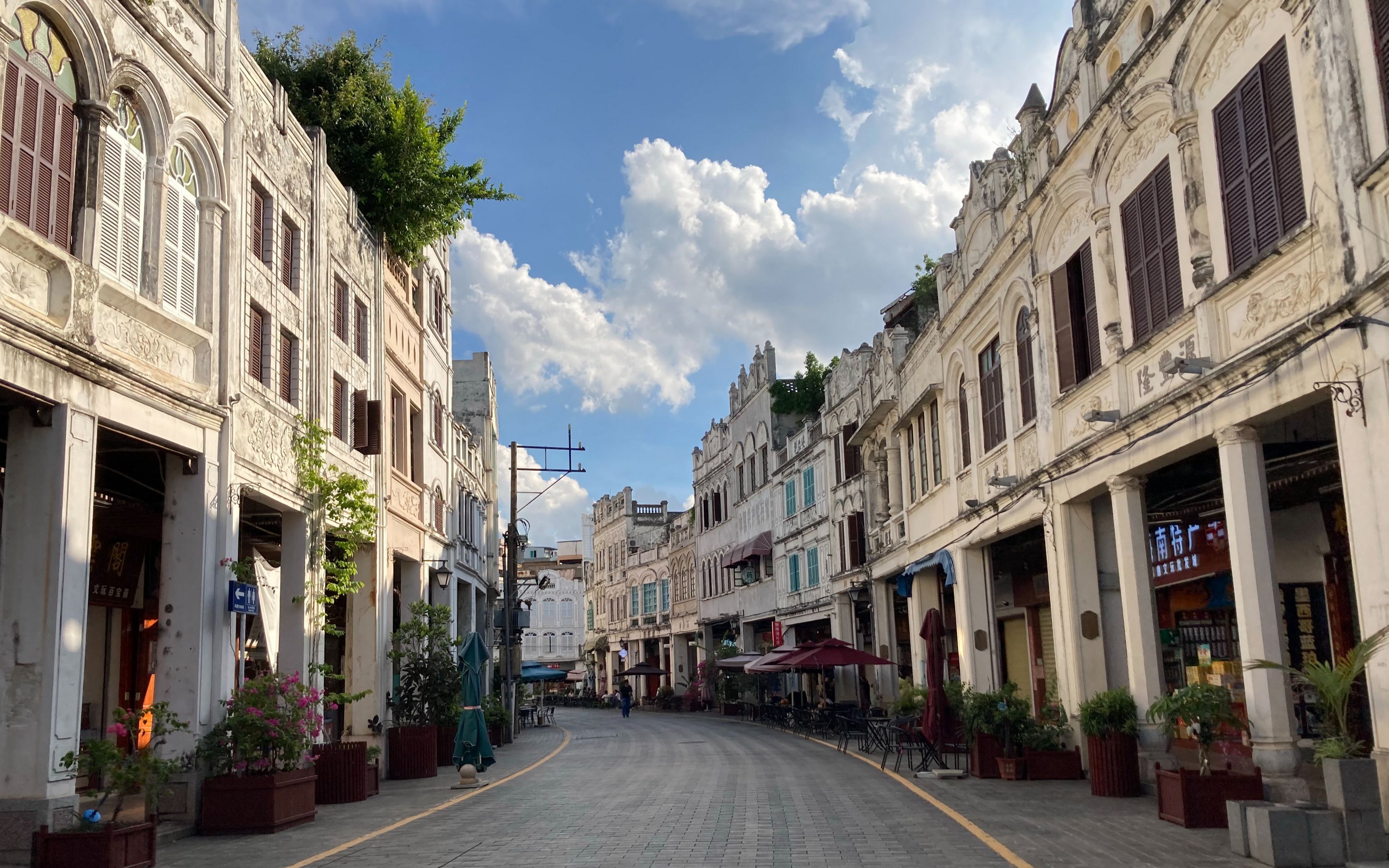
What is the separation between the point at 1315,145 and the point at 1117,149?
4597mm

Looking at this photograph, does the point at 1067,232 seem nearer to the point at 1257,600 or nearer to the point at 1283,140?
the point at 1283,140

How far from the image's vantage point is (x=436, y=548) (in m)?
27.4

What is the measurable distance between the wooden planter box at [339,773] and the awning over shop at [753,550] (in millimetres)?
30444

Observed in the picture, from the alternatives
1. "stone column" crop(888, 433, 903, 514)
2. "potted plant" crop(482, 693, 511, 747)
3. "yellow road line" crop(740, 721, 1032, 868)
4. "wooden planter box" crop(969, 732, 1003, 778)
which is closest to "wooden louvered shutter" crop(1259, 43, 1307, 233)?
"yellow road line" crop(740, 721, 1032, 868)

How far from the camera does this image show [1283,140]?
1096 centimetres

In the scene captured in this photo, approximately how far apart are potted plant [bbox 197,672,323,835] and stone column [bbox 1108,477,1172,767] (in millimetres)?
10162

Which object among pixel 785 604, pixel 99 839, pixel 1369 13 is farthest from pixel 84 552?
pixel 785 604

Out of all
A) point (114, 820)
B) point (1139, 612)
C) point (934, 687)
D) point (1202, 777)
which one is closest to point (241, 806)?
point (114, 820)

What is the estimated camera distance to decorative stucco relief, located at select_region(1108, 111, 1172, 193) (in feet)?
44.3

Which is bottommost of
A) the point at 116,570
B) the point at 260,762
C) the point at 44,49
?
the point at 260,762

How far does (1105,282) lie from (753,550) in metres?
31.9

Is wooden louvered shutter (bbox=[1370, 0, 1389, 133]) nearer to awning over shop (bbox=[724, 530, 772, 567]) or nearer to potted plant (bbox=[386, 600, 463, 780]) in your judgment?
potted plant (bbox=[386, 600, 463, 780])

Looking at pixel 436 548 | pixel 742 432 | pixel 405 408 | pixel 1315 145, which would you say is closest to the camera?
pixel 1315 145

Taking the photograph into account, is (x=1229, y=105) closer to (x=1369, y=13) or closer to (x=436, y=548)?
(x=1369, y=13)
